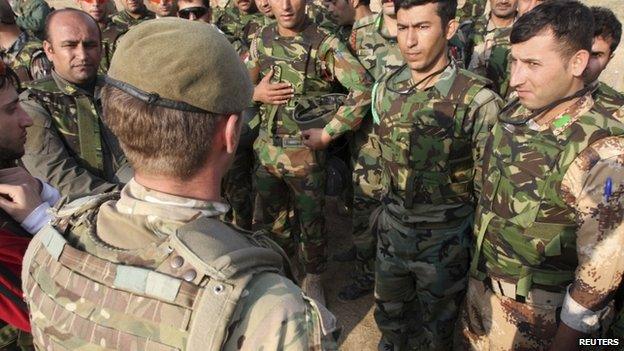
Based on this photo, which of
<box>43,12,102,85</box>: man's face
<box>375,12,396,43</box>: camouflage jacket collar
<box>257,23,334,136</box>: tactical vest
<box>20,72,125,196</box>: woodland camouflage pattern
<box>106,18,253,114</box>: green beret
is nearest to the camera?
<box>106,18,253,114</box>: green beret

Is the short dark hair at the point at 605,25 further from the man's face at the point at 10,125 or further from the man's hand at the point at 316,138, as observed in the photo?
the man's face at the point at 10,125

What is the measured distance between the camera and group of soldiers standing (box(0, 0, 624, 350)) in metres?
1.08

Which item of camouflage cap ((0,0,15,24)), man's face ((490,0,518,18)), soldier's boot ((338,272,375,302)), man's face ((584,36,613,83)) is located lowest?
soldier's boot ((338,272,375,302))

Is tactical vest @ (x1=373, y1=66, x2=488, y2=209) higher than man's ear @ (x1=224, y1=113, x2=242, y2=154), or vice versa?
man's ear @ (x1=224, y1=113, x2=242, y2=154)

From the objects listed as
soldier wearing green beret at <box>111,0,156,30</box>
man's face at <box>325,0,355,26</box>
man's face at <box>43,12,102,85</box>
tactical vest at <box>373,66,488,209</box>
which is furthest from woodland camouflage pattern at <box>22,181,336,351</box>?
soldier wearing green beret at <box>111,0,156,30</box>

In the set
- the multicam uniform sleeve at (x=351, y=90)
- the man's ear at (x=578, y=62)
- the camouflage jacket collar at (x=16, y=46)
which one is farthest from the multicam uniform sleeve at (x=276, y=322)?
the camouflage jacket collar at (x=16, y=46)

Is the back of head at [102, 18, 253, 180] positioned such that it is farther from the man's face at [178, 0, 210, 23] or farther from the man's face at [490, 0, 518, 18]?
the man's face at [490, 0, 518, 18]

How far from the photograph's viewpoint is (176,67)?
1.11 metres

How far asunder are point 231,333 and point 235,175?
365 centimetres

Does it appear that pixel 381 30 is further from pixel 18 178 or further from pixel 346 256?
pixel 18 178

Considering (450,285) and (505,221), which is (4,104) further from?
(450,285)

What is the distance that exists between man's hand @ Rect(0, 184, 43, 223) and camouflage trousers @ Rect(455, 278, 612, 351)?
87.0 inches

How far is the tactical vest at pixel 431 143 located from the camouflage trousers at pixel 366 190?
38.0 inches

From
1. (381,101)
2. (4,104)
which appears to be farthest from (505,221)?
(4,104)
